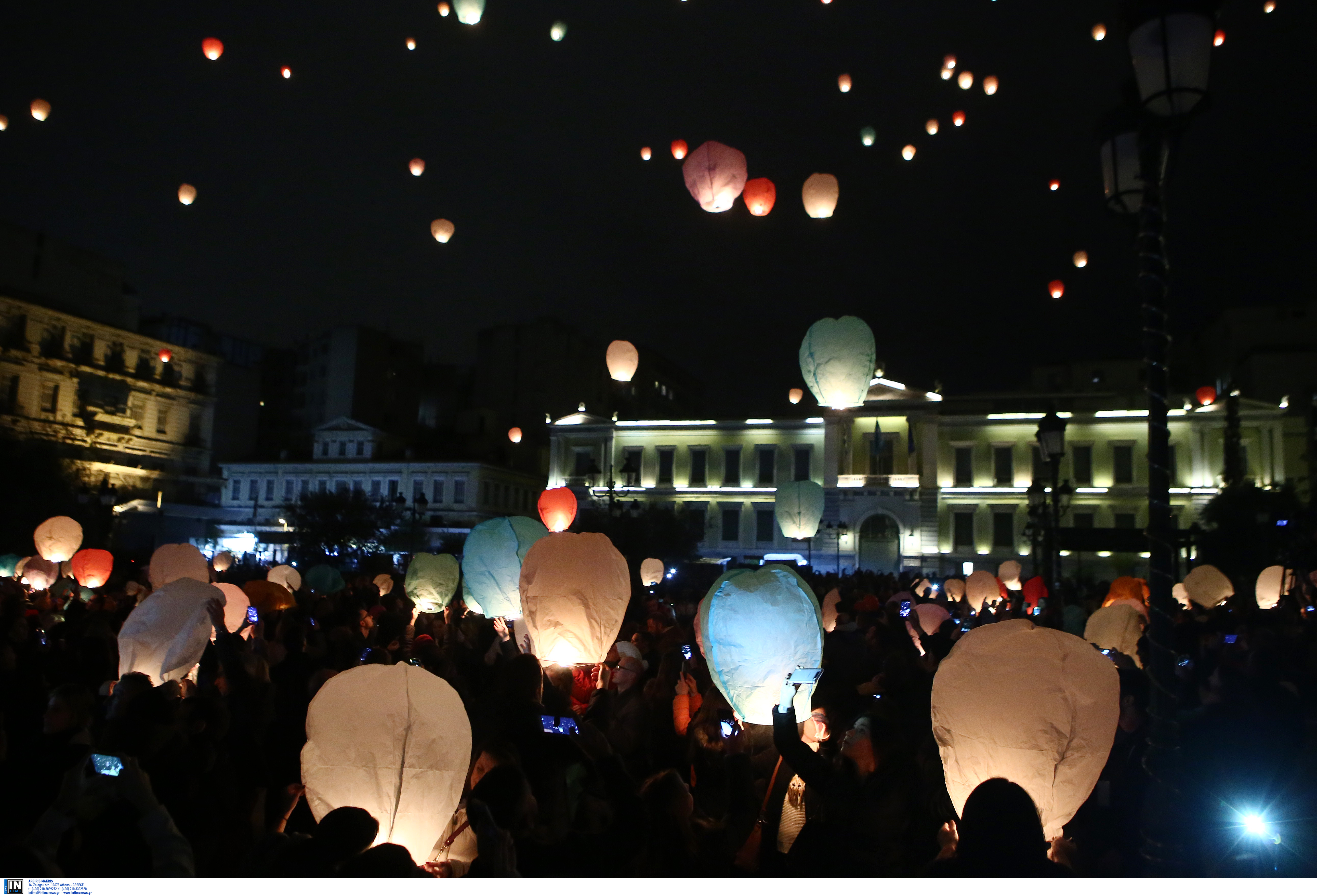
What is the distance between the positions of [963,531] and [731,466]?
14.4 meters

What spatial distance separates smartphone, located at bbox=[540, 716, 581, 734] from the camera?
4.25 m

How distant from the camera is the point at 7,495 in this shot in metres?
28.6

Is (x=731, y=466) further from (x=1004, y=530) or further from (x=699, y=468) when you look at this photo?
(x=1004, y=530)

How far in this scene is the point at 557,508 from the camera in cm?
1296

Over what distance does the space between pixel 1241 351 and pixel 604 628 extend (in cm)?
5878

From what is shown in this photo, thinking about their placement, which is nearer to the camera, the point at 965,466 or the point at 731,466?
the point at 965,466

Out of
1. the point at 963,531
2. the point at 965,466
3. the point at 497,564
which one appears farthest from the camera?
the point at 965,466

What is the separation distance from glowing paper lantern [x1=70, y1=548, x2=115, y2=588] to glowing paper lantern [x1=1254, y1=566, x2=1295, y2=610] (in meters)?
16.5

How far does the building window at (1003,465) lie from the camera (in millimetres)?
53000

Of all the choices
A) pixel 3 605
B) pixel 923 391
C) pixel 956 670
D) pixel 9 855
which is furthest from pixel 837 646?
pixel 923 391

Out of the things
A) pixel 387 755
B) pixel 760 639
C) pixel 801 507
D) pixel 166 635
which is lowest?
pixel 387 755

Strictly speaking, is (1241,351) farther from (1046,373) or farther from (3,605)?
(3,605)

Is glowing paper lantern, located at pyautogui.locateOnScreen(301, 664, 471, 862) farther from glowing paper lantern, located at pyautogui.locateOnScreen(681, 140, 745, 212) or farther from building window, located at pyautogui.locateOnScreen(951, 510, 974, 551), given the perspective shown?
building window, located at pyautogui.locateOnScreen(951, 510, 974, 551)

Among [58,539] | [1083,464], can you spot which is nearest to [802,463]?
[1083,464]
